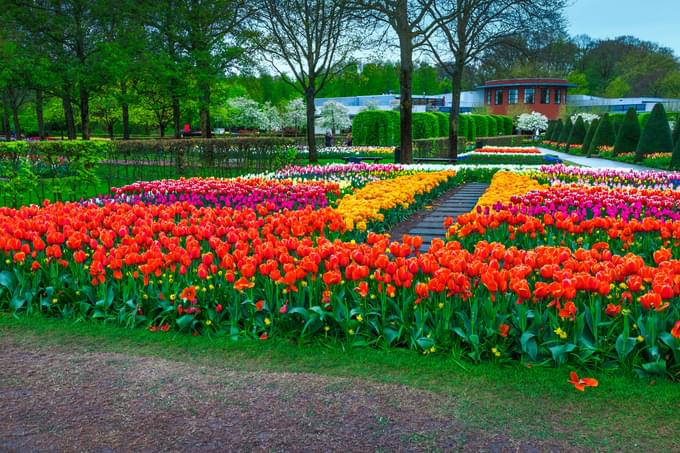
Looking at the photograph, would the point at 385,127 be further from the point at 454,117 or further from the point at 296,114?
the point at 296,114

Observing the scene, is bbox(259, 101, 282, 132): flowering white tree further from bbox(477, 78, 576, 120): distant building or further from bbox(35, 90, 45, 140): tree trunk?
bbox(477, 78, 576, 120): distant building

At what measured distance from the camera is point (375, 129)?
1497 inches

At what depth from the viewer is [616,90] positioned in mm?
84250

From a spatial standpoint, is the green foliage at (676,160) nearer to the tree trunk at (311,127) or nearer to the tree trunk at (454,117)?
the tree trunk at (454,117)

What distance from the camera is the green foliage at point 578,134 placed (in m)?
45.3

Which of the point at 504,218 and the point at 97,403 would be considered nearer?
the point at 97,403

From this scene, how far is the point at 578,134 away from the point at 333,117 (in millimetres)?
22278

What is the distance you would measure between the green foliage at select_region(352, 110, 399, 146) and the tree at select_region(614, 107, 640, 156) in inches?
496

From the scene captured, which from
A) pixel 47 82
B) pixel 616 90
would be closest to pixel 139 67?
pixel 47 82

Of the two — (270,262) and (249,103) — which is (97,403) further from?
(249,103)

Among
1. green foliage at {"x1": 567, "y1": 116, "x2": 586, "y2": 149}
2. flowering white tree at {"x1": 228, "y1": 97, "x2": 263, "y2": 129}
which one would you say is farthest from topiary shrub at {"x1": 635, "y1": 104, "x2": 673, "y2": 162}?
flowering white tree at {"x1": 228, "y1": 97, "x2": 263, "y2": 129}

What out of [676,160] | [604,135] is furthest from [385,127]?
[676,160]

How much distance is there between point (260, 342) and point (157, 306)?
99 centimetres

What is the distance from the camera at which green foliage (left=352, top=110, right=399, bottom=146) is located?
1479 inches
